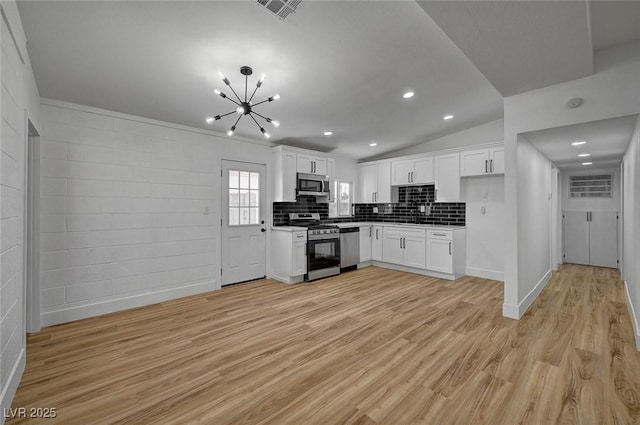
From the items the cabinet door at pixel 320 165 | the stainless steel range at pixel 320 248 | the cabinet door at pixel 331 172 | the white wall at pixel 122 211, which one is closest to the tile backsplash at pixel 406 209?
the stainless steel range at pixel 320 248

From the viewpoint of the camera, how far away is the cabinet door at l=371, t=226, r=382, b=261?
6020 mm

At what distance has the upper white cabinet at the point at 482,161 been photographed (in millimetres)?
4668

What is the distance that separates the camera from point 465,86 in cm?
359

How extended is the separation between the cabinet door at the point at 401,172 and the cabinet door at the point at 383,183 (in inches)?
3.9

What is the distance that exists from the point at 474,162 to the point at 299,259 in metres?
3.47

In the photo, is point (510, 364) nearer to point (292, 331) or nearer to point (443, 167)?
point (292, 331)

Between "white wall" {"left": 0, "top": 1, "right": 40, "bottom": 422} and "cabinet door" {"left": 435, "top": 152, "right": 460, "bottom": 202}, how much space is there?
18.2 ft

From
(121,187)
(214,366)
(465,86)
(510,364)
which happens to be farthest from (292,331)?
(465,86)

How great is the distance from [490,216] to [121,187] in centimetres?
581

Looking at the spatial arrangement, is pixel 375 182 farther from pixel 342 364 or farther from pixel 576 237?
pixel 342 364

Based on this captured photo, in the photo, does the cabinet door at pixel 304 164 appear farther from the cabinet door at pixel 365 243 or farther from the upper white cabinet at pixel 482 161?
the upper white cabinet at pixel 482 161

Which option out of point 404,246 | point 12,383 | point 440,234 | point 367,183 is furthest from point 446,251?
point 12,383

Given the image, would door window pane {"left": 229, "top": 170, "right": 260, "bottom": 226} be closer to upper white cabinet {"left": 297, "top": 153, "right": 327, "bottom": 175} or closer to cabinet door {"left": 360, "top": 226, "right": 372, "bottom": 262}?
upper white cabinet {"left": 297, "top": 153, "right": 327, "bottom": 175}

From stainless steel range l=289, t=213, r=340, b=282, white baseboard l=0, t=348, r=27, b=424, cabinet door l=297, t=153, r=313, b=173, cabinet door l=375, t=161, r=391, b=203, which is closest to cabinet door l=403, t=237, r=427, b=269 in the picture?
cabinet door l=375, t=161, r=391, b=203
